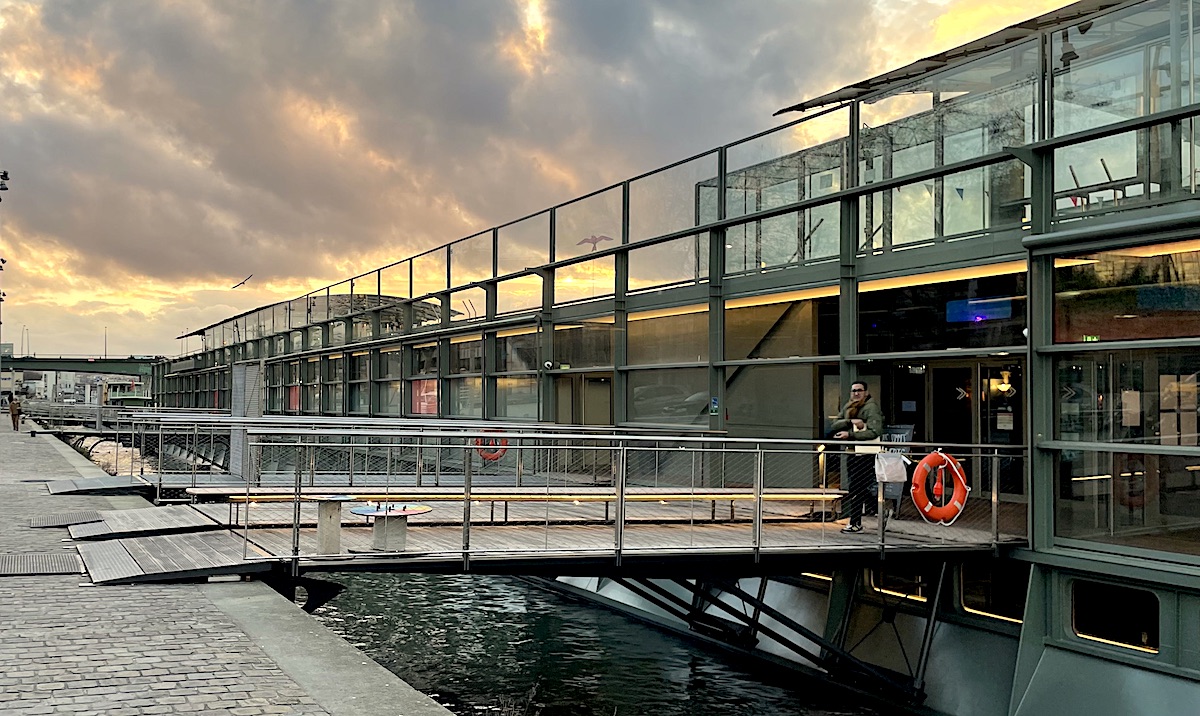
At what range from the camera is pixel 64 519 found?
14.2 metres

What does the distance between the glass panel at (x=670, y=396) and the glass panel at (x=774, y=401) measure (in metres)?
0.70

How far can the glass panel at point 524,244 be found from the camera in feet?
79.8

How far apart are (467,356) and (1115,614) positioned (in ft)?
61.8

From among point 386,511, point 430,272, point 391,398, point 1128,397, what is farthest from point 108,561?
point 391,398

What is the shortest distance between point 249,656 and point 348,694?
1154mm

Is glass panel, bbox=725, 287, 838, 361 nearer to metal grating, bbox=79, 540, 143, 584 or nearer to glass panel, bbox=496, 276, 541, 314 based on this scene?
glass panel, bbox=496, 276, 541, 314

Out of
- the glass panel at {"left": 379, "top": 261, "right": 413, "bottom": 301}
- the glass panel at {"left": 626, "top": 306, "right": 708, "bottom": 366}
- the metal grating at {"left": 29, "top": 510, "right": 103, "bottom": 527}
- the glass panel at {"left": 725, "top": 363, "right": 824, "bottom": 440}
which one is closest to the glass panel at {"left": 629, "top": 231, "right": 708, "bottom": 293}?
the glass panel at {"left": 626, "top": 306, "right": 708, "bottom": 366}

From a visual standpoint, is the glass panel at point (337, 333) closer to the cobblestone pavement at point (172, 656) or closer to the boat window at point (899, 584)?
the boat window at point (899, 584)

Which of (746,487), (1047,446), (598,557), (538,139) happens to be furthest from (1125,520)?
(538,139)

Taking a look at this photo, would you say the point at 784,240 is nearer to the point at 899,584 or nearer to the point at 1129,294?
the point at 899,584

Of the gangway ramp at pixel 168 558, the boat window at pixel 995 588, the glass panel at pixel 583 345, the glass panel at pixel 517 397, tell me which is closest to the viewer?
the gangway ramp at pixel 168 558

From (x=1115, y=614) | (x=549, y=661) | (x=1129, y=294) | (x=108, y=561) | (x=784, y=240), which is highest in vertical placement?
(x=784, y=240)

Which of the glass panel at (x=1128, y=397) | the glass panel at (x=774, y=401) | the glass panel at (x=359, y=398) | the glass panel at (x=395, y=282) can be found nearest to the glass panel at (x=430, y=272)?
the glass panel at (x=395, y=282)

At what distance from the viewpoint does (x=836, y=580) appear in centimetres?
1443
